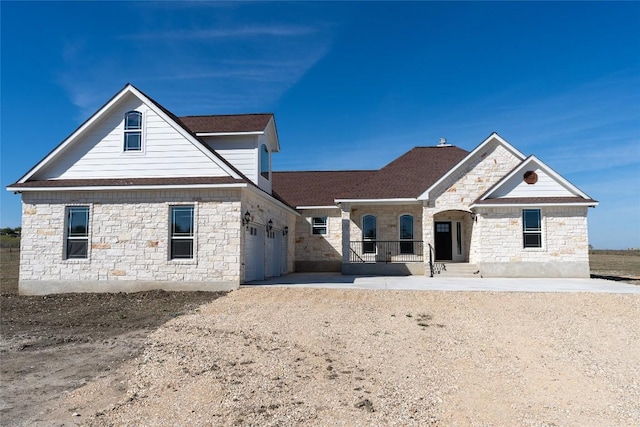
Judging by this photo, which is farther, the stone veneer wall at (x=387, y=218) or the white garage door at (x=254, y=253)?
the stone veneer wall at (x=387, y=218)

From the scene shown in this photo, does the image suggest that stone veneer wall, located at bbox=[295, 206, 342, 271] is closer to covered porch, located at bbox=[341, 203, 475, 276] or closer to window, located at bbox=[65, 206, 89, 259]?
covered porch, located at bbox=[341, 203, 475, 276]

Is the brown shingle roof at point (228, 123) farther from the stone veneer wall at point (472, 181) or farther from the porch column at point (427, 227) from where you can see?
the stone veneer wall at point (472, 181)

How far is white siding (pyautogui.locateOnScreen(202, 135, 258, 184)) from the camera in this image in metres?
16.8

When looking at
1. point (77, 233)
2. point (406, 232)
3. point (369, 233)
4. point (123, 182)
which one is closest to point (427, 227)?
point (406, 232)

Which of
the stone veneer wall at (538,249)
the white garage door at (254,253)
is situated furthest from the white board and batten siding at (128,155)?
the stone veneer wall at (538,249)

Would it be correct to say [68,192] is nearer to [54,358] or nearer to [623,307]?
[54,358]

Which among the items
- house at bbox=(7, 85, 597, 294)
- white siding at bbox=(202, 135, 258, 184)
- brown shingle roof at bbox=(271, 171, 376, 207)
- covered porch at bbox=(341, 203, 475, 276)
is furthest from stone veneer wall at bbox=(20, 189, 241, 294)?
brown shingle roof at bbox=(271, 171, 376, 207)

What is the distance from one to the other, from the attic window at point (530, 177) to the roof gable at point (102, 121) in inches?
470

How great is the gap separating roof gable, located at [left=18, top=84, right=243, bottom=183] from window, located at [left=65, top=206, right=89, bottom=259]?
178 centimetres

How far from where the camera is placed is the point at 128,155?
15078 mm

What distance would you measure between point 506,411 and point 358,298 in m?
7.17

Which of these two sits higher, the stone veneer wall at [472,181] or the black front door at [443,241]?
the stone veneer wall at [472,181]

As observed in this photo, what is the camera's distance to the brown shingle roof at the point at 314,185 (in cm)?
2411

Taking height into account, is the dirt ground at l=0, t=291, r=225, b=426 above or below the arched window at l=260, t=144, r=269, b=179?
below
